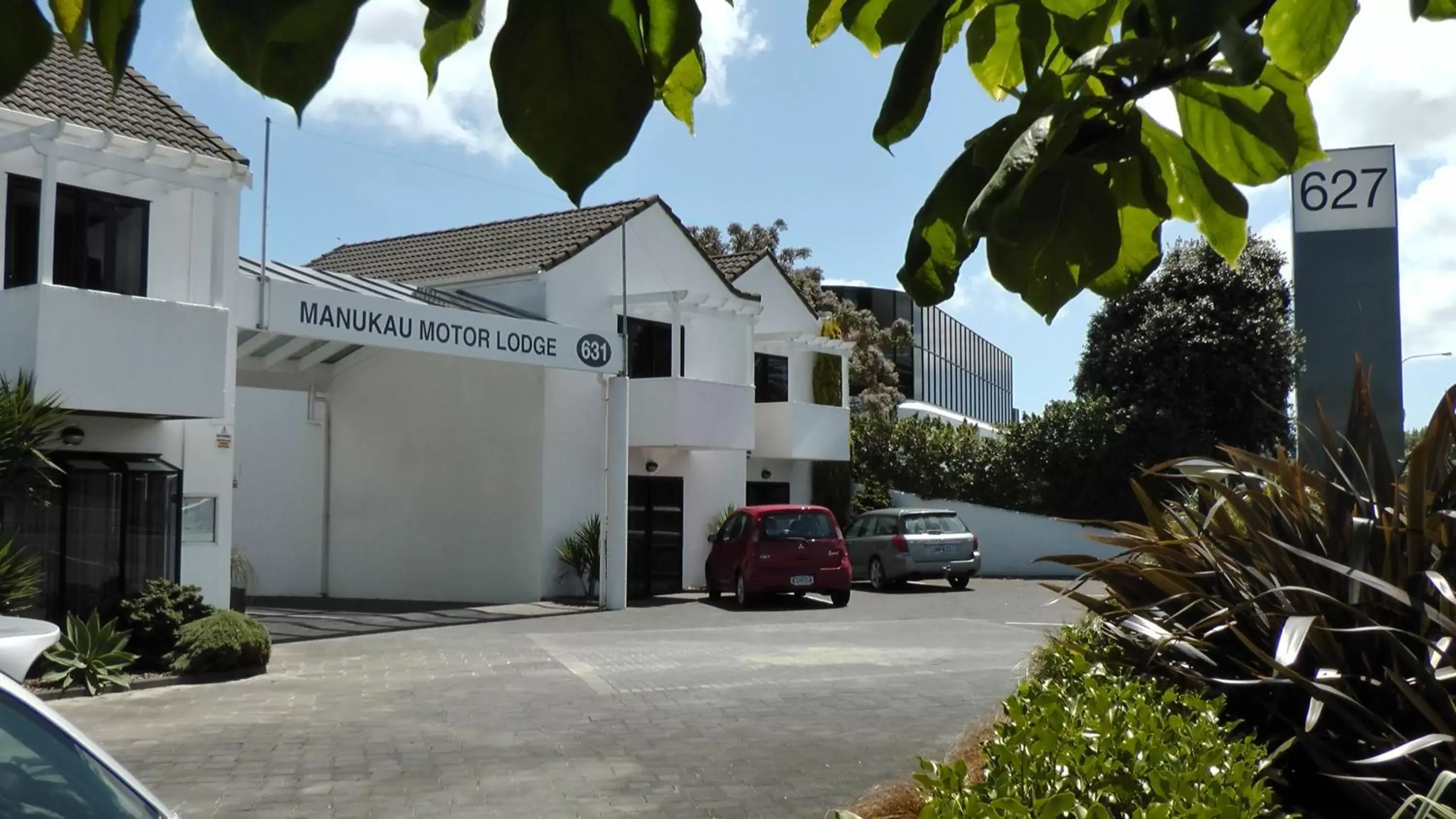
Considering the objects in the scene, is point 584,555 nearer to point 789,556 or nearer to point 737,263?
point 789,556

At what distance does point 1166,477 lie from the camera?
589cm

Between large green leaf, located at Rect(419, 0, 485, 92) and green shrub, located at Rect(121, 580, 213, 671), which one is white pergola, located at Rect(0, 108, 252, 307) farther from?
large green leaf, located at Rect(419, 0, 485, 92)

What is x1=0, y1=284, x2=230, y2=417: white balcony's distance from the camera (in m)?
13.7

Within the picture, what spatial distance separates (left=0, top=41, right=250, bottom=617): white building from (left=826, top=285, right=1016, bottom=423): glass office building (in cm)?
2419

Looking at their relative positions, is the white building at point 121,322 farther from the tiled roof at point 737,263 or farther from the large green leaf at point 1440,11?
the large green leaf at point 1440,11

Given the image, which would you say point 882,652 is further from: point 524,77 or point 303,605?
point 524,77

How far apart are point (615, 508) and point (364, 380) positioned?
5.94 meters

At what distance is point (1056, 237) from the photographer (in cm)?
138

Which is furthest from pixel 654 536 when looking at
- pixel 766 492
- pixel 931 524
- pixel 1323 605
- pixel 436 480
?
pixel 1323 605

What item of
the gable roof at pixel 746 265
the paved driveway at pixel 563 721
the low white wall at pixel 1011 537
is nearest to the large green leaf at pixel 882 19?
the paved driveway at pixel 563 721

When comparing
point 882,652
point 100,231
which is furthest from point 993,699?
point 100,231

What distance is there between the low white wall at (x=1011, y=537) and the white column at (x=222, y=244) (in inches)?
772

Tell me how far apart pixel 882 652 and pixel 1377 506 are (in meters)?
11.1

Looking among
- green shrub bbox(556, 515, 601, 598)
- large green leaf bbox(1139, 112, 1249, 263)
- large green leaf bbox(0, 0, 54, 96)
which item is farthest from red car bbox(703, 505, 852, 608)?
large green leaf bbox(0, 0, 54, 96)
